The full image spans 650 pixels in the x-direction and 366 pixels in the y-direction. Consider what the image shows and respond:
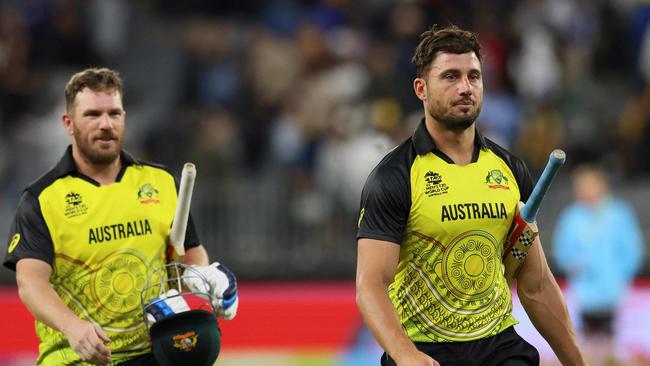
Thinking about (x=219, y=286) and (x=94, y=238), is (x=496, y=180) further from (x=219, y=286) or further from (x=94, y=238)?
(x=94, y=238)

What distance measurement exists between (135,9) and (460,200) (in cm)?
1209

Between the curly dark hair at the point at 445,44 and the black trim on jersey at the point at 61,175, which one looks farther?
the black trim on jersey at the point at 61,175

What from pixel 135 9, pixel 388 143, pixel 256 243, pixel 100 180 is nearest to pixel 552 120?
pixel 388 143

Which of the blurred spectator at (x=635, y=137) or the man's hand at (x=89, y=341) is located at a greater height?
the man's hand at (x=89, y=341)

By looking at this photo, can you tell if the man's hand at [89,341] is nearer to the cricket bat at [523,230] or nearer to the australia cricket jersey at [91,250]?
the australia cricket jersey at [91,250]

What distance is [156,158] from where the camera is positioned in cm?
1383

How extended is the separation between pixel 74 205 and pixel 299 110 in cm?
782

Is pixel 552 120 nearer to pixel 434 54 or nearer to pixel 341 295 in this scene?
pixel 341 295

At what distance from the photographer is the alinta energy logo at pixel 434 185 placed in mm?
5895

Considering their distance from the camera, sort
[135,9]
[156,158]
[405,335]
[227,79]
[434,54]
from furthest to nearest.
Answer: [135,9] → [227,79] → [156,158] → [434,54] → [405,335]

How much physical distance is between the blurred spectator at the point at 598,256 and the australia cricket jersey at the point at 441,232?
6.37 meters

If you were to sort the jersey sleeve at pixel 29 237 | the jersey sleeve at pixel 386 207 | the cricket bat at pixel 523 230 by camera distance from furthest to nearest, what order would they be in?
the jersey sleeve at pixel 29 237 → the jersey sleeve at pixel 386 207 → the cricket bat at pixel 523 230

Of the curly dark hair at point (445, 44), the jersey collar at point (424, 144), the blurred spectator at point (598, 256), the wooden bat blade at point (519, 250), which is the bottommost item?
the blurred spectator at point (598, 256)

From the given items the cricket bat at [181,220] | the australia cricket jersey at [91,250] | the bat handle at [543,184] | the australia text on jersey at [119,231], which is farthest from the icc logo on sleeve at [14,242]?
the bat handle at [543,184]
